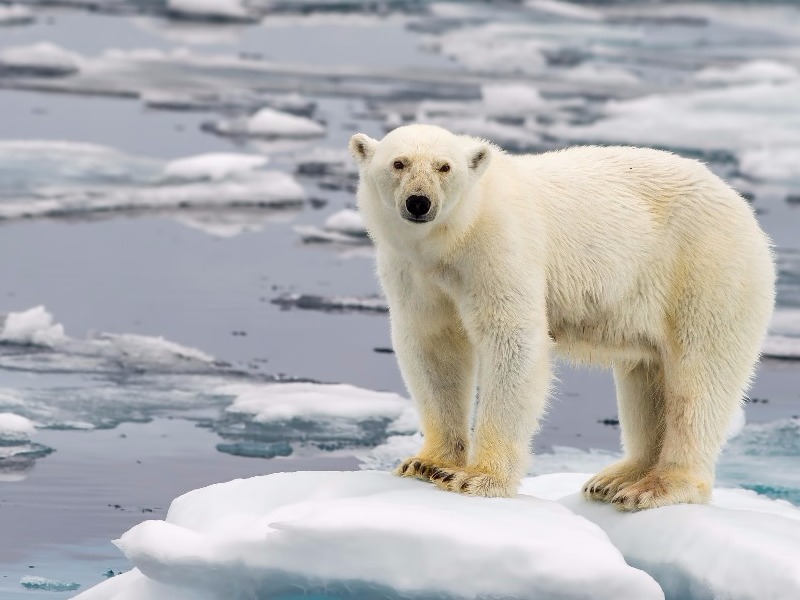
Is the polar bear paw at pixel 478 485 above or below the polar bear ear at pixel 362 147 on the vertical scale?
below

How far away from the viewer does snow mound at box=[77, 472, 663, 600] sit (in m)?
4.52

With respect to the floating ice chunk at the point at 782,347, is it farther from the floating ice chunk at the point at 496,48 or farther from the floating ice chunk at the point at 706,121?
the floating ice chunk at the point at 496,48

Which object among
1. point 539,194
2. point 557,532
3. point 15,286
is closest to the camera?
point 557,532

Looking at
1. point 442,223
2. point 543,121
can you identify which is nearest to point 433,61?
point 543,121

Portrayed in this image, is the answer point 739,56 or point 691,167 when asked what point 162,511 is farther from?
point 739,56

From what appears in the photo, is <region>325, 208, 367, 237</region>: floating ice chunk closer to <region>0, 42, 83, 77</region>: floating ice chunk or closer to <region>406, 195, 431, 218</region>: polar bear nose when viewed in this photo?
<region>0, 42, 83, 77</region>: floating ice chunk

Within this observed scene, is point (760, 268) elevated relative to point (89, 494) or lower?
elevated

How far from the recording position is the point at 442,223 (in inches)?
194

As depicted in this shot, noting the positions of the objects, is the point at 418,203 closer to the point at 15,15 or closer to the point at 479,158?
the point at 479,158

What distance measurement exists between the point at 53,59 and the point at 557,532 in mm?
12805

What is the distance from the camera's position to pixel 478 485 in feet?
16.6

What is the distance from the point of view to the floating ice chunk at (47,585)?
18.0 feet

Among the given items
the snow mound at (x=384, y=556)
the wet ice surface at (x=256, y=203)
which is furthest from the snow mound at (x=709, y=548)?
the wet ice surface at (x=256, y=203)

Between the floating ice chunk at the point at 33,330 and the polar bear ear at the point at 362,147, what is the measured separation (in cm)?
400
